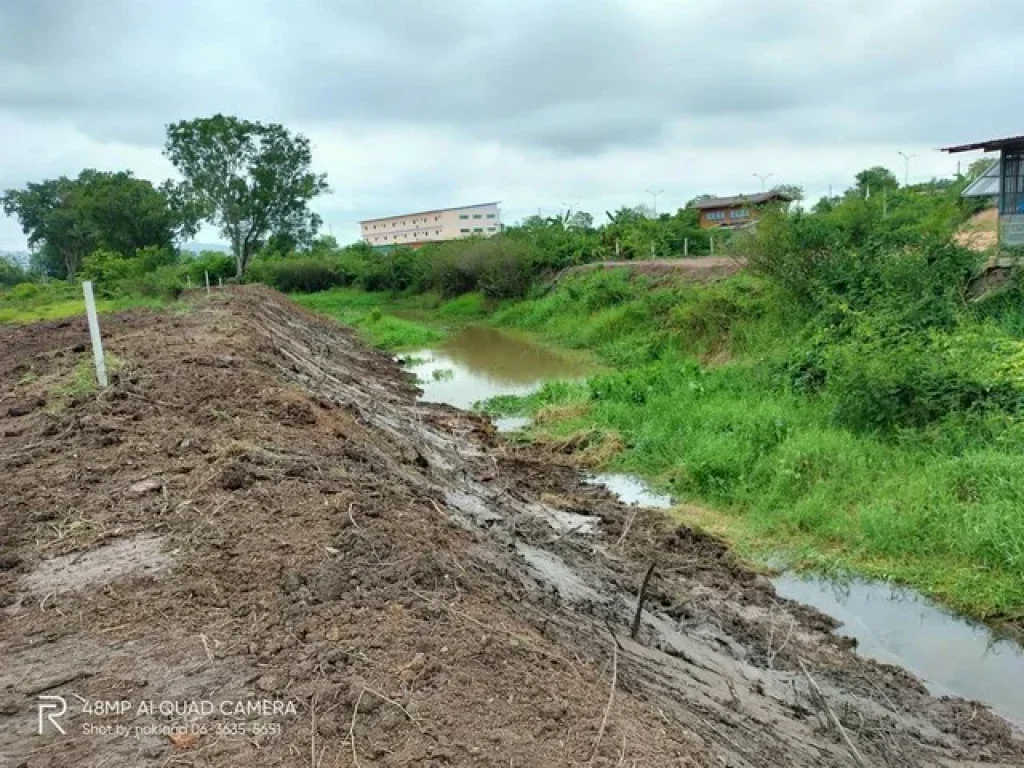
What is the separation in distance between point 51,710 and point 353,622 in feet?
4.38

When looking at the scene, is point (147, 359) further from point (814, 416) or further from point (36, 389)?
point (814, 416)

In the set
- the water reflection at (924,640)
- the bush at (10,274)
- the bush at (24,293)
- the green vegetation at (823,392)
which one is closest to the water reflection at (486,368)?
the green vegetation at (823,392)

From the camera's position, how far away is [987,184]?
14.8m

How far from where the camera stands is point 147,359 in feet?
32.9

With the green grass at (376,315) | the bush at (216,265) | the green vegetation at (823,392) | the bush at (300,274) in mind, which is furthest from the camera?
the bush at (300,274)

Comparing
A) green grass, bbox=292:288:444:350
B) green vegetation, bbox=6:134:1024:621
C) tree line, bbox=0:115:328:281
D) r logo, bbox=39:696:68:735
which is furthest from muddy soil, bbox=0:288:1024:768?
tree line, bbox=0:115:328:281

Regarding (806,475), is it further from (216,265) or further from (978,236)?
(216,265)

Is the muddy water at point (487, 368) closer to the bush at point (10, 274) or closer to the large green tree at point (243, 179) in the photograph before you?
the large green tree at point (243, 179)

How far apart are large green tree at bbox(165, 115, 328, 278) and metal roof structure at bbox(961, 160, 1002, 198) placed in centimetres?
4233

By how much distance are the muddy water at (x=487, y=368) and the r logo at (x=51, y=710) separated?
10948 millimetres

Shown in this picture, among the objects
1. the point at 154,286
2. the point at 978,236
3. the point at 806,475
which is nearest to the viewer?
the point at 806,475

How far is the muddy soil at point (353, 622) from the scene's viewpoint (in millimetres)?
3123

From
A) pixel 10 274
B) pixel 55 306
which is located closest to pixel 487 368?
pixel 55 306

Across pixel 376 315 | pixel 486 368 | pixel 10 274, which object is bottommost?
pixel 486 368
